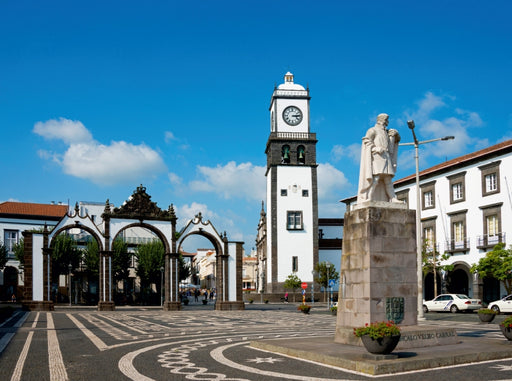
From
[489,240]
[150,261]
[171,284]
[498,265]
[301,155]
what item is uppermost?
[301,155]

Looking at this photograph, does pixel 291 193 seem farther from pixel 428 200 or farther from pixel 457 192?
pixel 457 192

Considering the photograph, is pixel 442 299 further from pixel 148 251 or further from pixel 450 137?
pixel 148 251

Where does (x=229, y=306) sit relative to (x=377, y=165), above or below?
below

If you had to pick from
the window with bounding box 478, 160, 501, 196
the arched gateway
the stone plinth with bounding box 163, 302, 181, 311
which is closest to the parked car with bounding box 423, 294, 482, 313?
the window with bounding box 478, 160, 501, 196

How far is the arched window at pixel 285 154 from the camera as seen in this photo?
68.6 metres

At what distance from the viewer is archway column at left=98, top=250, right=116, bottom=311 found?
40.1 meters

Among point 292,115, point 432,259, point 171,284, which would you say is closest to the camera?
point 171,284

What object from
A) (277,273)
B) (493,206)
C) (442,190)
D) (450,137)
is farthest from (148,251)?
(450,137)

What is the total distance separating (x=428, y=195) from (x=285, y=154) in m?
21.7

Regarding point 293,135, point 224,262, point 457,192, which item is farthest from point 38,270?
point 293,135

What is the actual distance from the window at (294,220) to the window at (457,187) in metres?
23.0

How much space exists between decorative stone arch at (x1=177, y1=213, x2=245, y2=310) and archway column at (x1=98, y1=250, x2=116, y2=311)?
4726mm

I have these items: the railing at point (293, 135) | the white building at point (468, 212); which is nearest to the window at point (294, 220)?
the railing at point (293, 135)

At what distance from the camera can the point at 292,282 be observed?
2581 inches
